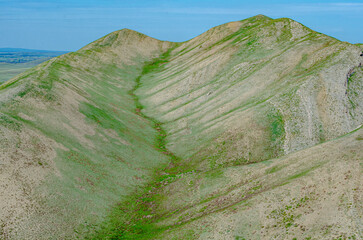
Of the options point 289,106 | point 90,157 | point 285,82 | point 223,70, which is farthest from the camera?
point 223,70

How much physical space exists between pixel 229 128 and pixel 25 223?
4795cm

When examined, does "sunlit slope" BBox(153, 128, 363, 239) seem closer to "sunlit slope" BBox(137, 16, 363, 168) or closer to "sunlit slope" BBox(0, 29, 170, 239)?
"sunlit slope" BBox(0, 29, 170, 239)

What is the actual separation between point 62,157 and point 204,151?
31028mm

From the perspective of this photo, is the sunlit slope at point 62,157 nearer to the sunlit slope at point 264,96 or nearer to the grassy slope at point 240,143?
the grassy slope at point 240,143

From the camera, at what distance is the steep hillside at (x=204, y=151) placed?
128 ft

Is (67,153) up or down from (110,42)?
down

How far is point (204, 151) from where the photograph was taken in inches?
2817

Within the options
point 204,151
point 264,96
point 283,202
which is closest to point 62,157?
point 204,151

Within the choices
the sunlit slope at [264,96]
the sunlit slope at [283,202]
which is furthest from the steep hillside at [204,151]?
the sunlit slope at [264,96]

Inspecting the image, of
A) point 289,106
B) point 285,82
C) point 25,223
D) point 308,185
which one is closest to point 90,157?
point 25,223

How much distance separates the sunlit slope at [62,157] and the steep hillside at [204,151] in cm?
25

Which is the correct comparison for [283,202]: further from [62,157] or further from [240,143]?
[62,157]

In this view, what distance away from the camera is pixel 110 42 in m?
199

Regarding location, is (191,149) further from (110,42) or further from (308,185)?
(110,42)
